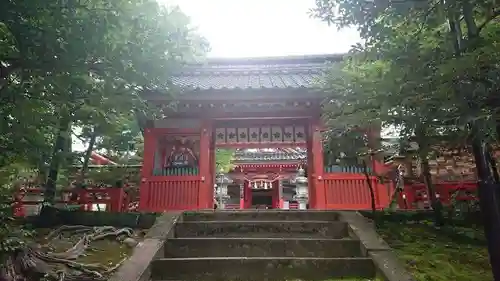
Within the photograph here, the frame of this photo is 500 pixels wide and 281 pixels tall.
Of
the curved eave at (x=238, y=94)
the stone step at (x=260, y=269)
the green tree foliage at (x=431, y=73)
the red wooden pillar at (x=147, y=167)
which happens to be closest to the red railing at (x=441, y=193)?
the curved eave at (x=238, y=94)

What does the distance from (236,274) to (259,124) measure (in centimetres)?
582

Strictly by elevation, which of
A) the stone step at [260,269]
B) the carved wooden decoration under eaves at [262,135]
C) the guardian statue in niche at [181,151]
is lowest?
the stone step at [260,269]

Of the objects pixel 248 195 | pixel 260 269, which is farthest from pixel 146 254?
pixel 248 195

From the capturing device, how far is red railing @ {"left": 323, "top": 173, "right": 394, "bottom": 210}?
25.8 ft

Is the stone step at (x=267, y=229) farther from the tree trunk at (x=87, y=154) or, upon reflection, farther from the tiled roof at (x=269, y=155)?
the tiled roof at (x=269, y=155)

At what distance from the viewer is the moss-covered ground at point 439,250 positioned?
3.88 meters

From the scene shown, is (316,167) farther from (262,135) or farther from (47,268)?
(47,268)

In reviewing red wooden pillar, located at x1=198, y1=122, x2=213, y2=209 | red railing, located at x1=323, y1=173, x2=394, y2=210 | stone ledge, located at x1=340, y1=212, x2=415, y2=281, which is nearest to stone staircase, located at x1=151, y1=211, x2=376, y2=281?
stone ledge, located at x1=340, y1=212, x2=415, y2=281

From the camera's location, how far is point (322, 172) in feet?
26.4

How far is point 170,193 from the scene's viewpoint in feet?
26.1

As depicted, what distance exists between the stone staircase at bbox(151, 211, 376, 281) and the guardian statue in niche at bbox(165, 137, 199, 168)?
3.34 m

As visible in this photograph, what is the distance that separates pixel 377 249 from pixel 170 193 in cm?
506

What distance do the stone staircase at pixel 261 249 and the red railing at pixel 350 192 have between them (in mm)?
2291

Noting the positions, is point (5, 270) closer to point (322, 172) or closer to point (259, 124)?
point (322, 172)
